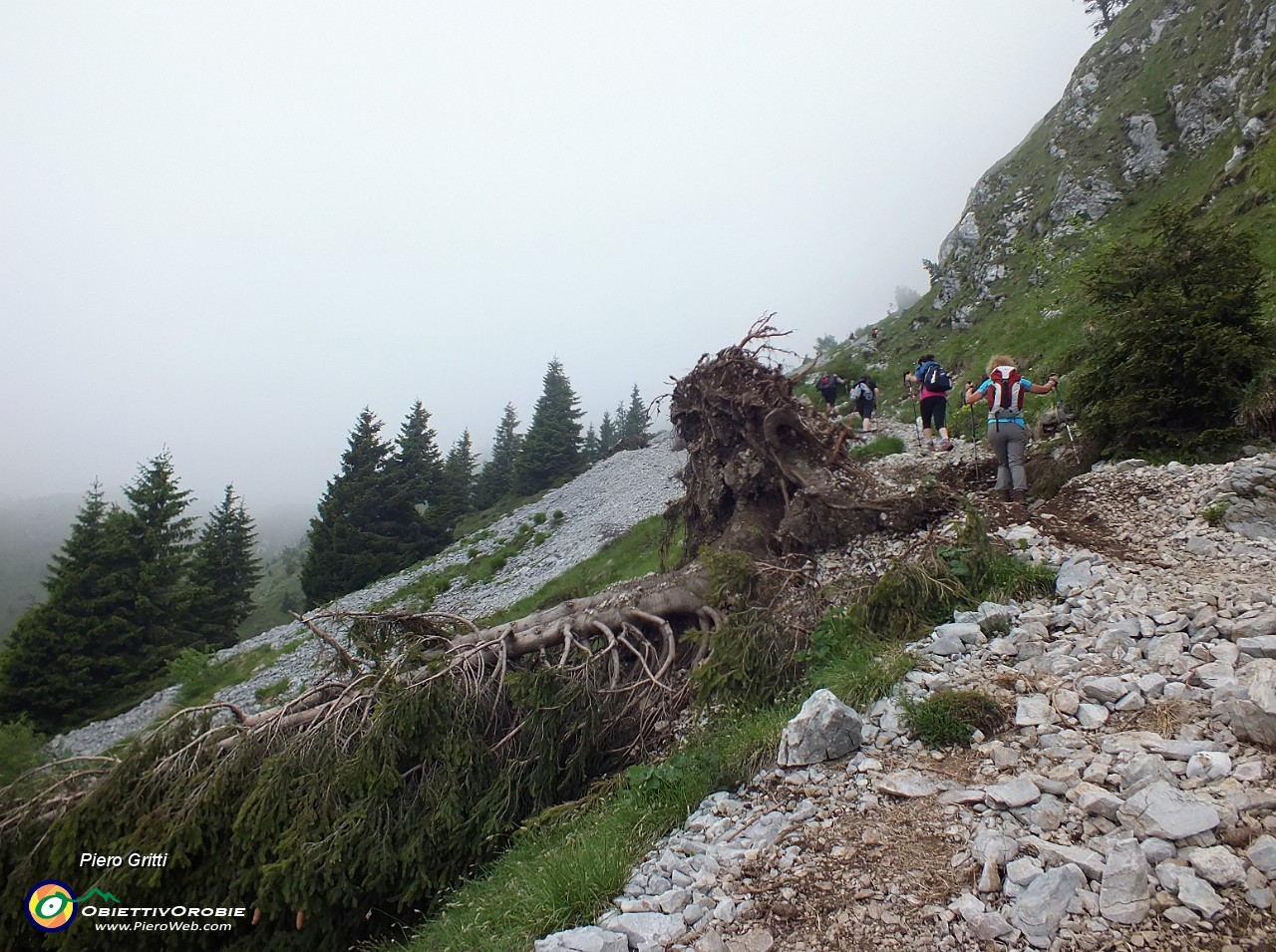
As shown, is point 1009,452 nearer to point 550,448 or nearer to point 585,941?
point 585,941

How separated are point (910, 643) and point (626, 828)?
2.86 metres

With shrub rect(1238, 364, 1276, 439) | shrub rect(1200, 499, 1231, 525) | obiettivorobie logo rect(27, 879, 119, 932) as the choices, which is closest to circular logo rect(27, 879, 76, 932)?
obiettivorobie logo rect(27, 879, 119, 932)

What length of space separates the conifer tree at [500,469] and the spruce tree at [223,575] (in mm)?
19893

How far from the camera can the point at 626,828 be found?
4.13 metres

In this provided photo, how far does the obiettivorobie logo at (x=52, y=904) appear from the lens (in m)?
5.33

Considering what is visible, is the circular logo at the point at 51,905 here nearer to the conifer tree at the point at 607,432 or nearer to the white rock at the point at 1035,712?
the white rock at the point at 1035,712

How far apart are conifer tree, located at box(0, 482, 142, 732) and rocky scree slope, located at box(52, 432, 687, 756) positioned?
2.78 metres

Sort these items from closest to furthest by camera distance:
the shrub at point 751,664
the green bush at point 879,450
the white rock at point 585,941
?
the white rock at point 585,941
the shrub at point 751,664
the green bush at point 879,450

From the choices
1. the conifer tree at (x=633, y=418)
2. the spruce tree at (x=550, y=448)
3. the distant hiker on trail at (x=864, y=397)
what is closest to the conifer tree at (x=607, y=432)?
the conifer tree at (x=633, y=418)

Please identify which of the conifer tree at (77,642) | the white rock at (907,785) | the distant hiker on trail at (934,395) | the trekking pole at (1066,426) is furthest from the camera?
the conifer tree at (77,642)

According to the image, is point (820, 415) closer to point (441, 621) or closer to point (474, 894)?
point (441, 621)

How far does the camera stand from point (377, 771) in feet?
18.8

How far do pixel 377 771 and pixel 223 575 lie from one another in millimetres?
43506

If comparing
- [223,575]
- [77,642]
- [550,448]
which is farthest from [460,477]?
[77,642]
